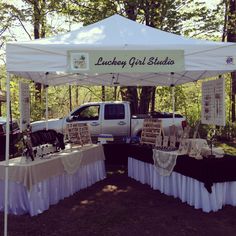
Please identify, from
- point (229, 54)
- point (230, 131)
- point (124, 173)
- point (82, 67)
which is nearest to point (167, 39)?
point (229, 54)

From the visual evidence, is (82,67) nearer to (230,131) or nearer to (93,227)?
(93,227)

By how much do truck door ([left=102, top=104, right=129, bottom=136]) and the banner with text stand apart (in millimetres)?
7506

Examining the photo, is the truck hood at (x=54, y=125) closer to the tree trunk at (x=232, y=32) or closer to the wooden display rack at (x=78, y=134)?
the wooden display rack at (x=78, y=134)

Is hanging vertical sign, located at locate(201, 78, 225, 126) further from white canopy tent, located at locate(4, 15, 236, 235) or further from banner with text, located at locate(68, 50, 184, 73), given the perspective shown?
banner with text, located at locate(68, 50, 184, 73)

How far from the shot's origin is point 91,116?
13148 millimetres

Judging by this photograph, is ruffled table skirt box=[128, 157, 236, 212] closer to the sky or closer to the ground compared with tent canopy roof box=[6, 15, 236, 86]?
closer to the ground

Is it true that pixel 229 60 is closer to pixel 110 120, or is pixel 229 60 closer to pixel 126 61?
pixel 126 61

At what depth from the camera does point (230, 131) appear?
16391mm

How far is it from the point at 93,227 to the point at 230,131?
39.7 ft

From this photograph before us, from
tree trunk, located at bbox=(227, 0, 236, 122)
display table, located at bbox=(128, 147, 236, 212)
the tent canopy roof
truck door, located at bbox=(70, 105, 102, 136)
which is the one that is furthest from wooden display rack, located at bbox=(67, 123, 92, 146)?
tree trunk, located at bbox=(227, 0, 236, 122)

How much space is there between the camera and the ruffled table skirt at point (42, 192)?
19.9 feet

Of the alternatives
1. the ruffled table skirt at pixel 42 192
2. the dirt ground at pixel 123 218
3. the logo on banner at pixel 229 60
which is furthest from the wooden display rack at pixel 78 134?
the logo on banner at pixel 229 60

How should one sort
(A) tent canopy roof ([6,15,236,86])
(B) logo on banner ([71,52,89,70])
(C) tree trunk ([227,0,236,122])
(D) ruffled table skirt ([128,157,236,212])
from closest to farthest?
(A) tent canopy roof ([6,15,236,86])
(B) logo on banner ([71,52,89,70])
(D) ruffled table skirt ([128,157,236,212])
(C) tree trunk ([227,0,236,122])

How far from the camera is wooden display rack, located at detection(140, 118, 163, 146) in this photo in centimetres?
862
